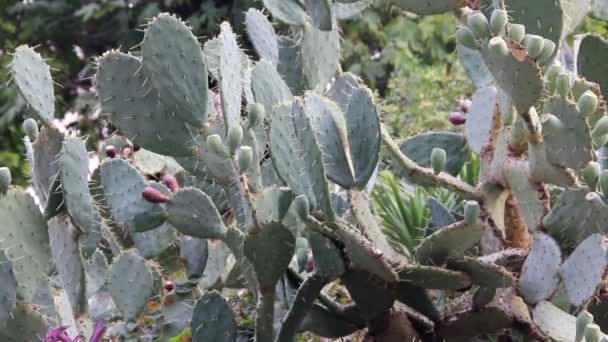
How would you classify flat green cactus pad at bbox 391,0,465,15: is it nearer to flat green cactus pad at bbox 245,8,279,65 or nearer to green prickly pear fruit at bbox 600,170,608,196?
flat green cactus pad at bbox 245,8,279,65

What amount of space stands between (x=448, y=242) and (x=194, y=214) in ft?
1.53

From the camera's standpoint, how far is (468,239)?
171 cm

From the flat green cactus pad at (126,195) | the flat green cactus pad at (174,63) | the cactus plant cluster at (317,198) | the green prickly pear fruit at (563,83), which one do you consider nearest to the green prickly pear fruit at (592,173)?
the cactus plant cluster at (317,198)

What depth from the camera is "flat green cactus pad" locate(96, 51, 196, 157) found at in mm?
1816

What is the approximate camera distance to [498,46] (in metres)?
1.59

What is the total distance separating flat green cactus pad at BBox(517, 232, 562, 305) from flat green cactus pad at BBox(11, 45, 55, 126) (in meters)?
0.96

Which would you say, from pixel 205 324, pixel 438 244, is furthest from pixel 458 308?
pixel 205 324

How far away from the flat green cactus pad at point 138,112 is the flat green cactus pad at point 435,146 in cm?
72

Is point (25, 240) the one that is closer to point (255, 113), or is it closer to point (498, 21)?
point (255, 113)

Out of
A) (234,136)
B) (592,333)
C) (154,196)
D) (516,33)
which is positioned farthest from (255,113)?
(592,333)

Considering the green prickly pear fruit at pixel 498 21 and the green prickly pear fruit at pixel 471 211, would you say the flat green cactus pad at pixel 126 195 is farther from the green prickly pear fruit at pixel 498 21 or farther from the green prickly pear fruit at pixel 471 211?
the green prickly pear fruit at pixel 498 21

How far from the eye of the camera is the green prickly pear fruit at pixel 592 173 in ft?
5.16

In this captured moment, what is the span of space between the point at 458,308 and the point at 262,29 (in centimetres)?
78

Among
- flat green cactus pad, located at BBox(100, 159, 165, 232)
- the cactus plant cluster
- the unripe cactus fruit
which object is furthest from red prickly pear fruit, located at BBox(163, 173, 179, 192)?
the unripe cactus fruit
